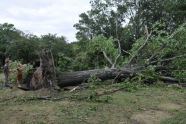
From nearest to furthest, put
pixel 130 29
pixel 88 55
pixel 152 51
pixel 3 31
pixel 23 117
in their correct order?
1. pixel 23 117
2. pixel 152 51
3. pixel 88 55
4. pixel 130 29
5. pixel 3 31

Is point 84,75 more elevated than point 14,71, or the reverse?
point 14,71

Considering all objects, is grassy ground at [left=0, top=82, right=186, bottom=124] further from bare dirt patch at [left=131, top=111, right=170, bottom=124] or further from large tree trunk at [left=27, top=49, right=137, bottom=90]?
large tree trunk at [left=27, top=49, right=137, bottom=90]

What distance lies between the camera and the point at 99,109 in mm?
5000

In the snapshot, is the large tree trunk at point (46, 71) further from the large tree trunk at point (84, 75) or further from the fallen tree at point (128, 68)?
the large tree trunk at point (84, 75)

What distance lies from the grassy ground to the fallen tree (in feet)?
2.01

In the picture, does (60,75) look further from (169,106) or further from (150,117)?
(150,117)

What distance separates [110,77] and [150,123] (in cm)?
Result: 426

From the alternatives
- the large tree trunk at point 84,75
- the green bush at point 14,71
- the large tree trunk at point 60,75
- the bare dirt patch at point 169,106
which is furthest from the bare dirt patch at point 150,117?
the green bush at point 14,71

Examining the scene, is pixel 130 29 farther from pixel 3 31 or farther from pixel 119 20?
pixel 3 31

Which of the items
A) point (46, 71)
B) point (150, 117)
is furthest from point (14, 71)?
point (150, 117)

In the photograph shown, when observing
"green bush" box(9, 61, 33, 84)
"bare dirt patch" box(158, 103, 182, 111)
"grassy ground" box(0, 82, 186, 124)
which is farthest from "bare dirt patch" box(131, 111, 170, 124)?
"green bush" box(9, 61, 33, 84)

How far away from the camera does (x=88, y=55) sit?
13.5 meters

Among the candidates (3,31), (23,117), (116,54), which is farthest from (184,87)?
(3,31)

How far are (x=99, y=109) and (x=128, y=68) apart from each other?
363cm
